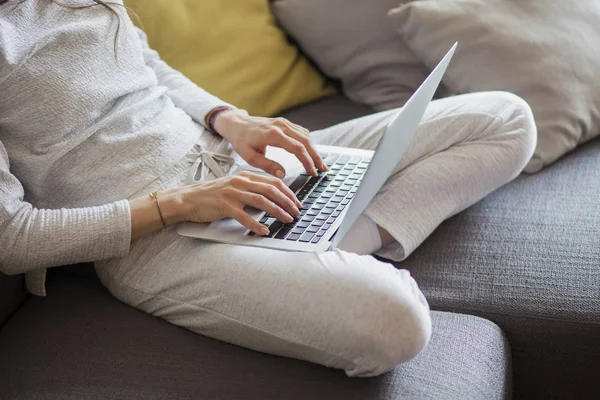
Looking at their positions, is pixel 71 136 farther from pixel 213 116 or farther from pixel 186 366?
pixel 186 366

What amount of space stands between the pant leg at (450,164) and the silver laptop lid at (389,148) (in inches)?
5.7

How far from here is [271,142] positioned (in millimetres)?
1397

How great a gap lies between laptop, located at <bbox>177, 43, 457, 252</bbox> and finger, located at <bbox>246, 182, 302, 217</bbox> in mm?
32

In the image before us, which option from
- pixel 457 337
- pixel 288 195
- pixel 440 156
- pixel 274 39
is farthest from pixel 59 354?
pixel 274 39

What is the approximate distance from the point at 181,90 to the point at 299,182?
0.37 meters

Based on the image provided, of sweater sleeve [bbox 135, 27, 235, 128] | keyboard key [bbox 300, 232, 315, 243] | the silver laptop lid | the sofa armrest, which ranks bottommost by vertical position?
the sofa armrest

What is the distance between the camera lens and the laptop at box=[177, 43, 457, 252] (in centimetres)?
113

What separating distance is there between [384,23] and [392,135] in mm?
834

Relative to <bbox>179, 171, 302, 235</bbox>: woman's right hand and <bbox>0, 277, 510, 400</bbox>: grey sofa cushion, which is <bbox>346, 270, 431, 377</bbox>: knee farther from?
<bbox>179, 171, 302, 235</bbox>: woman's right hand

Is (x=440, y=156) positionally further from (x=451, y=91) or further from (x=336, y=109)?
(x=336, y=109)

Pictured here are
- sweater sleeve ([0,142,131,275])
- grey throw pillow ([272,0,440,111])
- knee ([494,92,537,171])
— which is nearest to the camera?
sweater sleeve ([0,142,131,275])

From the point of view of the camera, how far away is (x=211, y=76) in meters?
1.82

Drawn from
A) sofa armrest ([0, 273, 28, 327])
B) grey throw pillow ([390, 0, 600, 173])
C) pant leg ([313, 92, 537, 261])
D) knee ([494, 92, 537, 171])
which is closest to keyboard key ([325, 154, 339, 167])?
pant leg ([313, 92, 537, 261])

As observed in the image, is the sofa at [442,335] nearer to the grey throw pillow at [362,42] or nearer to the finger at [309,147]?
the finger at [309,147]
